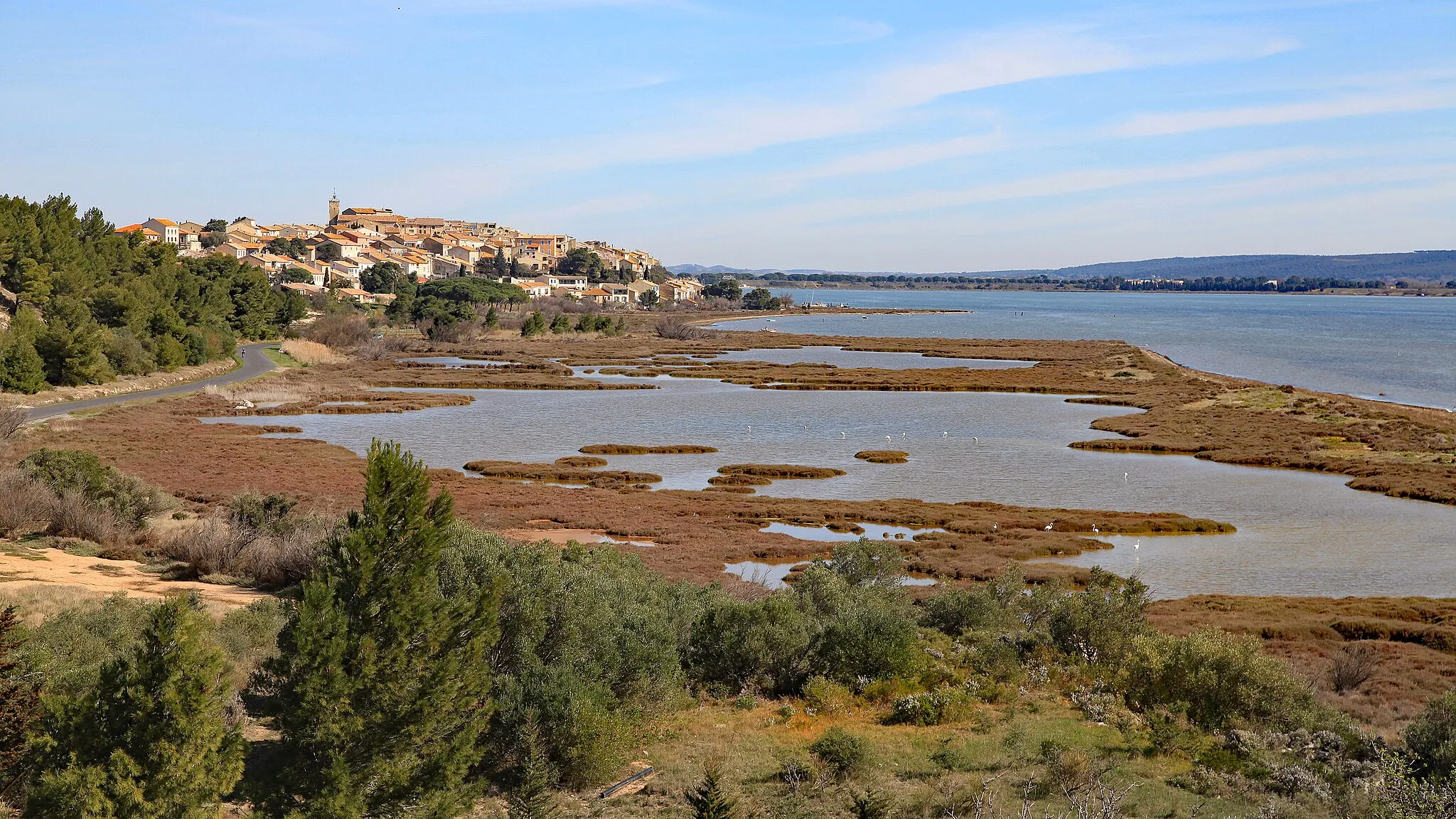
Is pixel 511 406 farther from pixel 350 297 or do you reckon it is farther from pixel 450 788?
pixel 350 297

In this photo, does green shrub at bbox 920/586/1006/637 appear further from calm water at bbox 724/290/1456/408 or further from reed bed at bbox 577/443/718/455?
calm water at bbox 724/290/1456/408

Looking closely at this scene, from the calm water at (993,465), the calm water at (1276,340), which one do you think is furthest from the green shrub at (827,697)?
the calm water at (1276,340)

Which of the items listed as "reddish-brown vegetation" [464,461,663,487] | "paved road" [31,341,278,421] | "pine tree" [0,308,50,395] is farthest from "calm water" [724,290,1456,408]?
"pine tree" [0,308,50,395]

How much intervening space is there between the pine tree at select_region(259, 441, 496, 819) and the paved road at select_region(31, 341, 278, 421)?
44488 mm

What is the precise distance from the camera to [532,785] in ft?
37.3

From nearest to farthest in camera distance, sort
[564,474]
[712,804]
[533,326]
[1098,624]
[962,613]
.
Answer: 1. [712,804]
2. [1098,624]
3. [962,613]
4. [564,474]
5. [533,326]

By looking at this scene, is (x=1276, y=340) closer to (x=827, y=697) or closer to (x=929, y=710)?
(x=929, y=710)

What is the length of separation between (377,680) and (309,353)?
79.7 m

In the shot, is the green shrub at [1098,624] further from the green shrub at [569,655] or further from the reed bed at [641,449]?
the reed bed at [641,449]

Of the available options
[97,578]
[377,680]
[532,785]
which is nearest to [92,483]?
[97,578]

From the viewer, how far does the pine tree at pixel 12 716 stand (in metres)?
10.3

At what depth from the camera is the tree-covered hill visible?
57.0m

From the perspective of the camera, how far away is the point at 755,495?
40.2m

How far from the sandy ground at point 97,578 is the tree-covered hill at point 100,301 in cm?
3738
